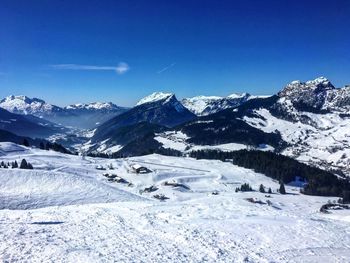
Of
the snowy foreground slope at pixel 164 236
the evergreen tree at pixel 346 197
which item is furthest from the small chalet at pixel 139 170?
the snowy foreground slope at pixel 164 236

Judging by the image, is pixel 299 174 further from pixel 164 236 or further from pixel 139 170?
pixel 164 236

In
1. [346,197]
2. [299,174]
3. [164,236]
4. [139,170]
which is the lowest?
[346,197]

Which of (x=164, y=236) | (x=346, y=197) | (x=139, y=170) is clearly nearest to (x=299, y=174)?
(x=346, y=197)

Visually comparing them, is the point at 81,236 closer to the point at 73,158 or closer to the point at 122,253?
the point at 122,253

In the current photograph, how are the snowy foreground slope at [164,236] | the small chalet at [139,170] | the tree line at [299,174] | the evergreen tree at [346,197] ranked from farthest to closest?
the tree line at [299,174], the small chalet at [139,170], the evergreen tree at [346,197], the snowy foreground slope at [164,236]

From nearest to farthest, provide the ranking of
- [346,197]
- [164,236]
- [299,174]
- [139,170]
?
[164,236]
[346,197]
[139,170]
[299,174]

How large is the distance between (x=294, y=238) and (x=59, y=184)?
213ft

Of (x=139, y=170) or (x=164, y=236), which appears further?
(x=139, y=170)

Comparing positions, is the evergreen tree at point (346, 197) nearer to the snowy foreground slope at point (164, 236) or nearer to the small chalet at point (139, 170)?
the small chalet at point (139, 170)

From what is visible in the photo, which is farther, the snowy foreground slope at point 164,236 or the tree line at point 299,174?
the tree line at point 299,174

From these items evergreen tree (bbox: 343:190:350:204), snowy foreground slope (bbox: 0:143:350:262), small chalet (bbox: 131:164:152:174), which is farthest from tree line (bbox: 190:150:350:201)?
snowy foreground slope (bbox: 0:143:350:262)

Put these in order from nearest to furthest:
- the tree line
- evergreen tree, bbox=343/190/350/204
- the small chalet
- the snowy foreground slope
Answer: the snowy foreground slope < evergreen tree, bbox=343/190/350/204 < the small chalet < the tree line

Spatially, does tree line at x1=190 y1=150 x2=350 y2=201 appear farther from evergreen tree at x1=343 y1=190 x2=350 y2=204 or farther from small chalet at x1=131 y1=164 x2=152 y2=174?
small chalet at x1=131 y1=164 x2=152 y2=174

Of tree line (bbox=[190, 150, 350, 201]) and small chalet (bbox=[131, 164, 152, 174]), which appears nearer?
small chalet (bbox=[131, 164, 152, 174])
